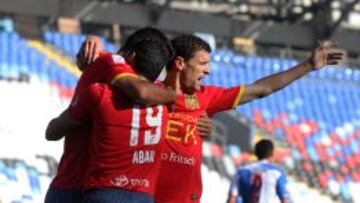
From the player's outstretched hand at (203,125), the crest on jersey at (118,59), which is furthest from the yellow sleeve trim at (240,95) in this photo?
the crest on jersey at (118,59)

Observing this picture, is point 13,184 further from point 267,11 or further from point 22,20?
point 267,11

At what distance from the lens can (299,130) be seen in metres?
20.6

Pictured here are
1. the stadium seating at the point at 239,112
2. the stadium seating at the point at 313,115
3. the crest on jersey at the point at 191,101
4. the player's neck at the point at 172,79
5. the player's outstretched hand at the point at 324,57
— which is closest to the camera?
the player's outstretched hand at the point at 324,57

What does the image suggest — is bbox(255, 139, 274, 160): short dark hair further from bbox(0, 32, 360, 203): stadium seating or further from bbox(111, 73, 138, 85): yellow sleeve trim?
bbox(0, 32, 360, 203): stadium seating

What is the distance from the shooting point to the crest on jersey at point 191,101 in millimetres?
4527

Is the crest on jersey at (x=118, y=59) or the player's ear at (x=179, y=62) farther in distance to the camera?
the player's ear at (x=179, y=62)

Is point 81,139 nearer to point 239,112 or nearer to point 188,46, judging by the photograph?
point 188,46

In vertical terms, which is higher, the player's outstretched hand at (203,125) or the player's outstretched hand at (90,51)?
the player's outstretched hand at (90,51)

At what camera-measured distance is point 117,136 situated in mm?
3385

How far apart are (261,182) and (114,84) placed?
5008mm

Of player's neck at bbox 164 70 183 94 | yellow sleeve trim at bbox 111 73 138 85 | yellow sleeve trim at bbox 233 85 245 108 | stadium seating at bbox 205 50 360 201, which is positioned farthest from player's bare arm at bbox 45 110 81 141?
stadium seating at bbox 205 50 360 201

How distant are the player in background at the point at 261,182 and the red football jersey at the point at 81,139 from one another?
4.62 m

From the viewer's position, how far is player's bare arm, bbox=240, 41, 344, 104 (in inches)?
167

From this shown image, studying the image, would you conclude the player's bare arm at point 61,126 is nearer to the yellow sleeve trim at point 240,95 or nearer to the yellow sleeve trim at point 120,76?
the yellow sleeve trim at point 120,76
